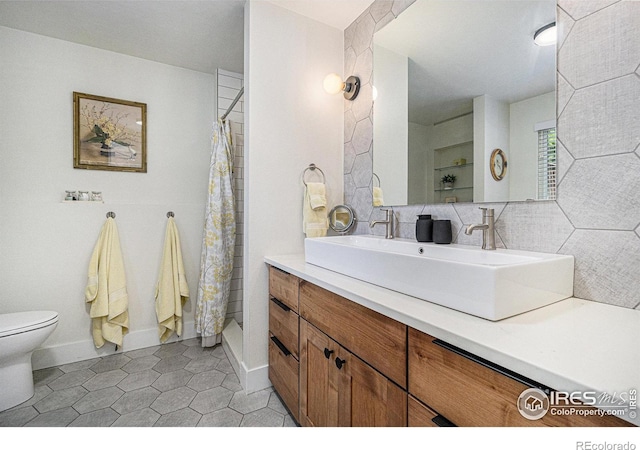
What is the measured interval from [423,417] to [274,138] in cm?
158

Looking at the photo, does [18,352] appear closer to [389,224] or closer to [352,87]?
[389,224]

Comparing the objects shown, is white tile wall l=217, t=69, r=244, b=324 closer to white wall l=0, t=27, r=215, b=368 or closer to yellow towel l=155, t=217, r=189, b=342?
white wall l=0, t=27, r=215, b=368

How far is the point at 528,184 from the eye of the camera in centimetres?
110

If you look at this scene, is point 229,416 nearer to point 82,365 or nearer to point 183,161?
point 82,365

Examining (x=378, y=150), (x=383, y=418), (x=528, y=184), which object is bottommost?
(x=383, y=418)

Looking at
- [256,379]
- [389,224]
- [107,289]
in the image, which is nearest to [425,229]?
[389,224]

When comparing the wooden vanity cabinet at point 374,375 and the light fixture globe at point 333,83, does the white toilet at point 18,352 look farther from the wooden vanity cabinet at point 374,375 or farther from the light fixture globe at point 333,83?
the light fixture globe at point 333,83

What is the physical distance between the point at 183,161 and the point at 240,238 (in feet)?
2.75

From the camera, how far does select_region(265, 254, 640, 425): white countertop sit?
1.61ft

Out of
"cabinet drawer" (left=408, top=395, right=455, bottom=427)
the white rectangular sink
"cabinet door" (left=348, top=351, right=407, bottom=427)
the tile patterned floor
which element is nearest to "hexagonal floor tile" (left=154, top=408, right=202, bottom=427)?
the tile patterned floor

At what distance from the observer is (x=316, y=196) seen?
187 cm

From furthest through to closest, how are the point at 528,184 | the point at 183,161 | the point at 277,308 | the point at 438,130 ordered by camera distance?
the point at 183,161, the point at 277,308, the point at 438,130, the point at 528,184

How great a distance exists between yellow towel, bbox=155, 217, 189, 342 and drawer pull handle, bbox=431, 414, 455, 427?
86.2 inches
